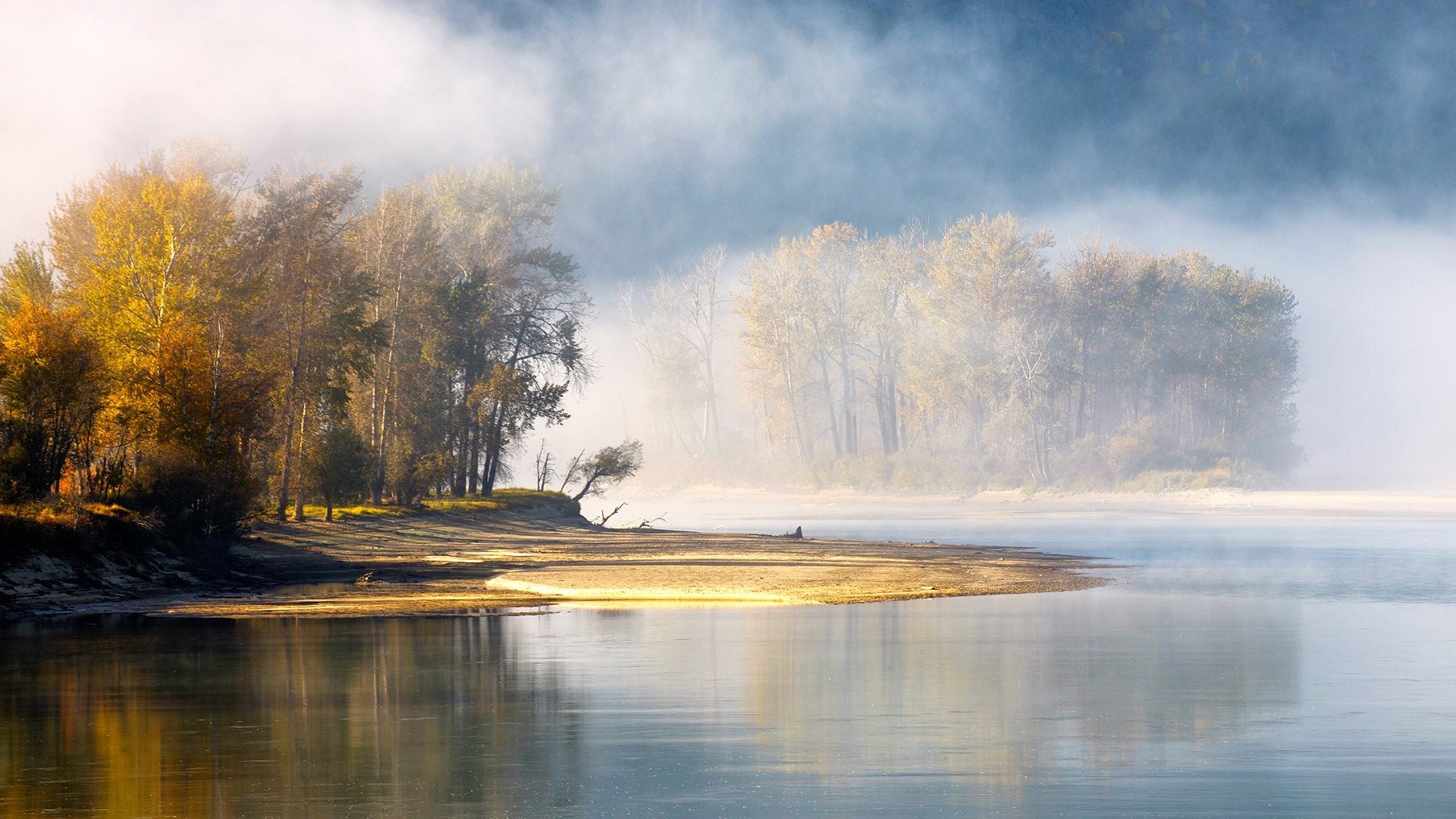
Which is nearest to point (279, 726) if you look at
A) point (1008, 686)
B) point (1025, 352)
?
point (1008, 686)

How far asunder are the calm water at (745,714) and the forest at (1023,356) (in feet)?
253

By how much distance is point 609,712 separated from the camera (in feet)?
51.8

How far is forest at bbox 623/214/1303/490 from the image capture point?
104812mm

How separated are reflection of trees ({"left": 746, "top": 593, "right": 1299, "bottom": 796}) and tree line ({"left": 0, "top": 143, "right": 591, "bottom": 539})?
55.3 ft

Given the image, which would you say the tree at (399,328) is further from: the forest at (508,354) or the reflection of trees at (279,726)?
the reflection of trees at (279,726)

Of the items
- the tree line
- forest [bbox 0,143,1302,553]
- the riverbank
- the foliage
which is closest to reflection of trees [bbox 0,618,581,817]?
the riverbank

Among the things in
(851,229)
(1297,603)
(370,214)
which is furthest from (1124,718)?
(851,229)

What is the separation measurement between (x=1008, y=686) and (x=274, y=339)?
35771 mm

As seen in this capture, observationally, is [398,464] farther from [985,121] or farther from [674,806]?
[985,121]

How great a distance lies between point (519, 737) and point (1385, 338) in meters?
157

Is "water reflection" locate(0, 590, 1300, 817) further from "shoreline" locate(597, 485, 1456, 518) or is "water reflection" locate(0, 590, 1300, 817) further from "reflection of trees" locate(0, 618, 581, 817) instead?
"shoreline" locate(597, 485, 1456, 518)

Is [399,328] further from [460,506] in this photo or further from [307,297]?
[307,297]

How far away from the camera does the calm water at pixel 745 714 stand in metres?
11.6

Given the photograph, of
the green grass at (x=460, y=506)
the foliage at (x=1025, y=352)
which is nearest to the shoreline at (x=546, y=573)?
the green grass at (x=460, y=506)
